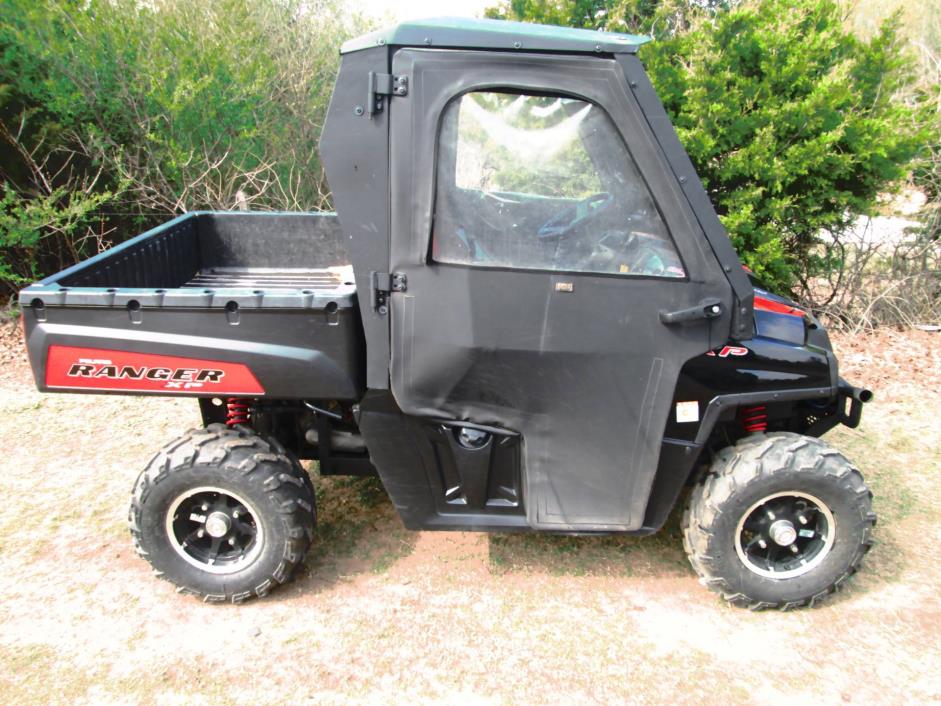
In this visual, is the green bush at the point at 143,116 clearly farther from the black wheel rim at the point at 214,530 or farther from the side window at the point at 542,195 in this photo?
the side window at the point at 542,195

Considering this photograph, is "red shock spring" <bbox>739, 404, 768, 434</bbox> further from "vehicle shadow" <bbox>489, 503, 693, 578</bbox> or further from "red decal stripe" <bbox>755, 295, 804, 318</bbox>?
"vehicle shadow" <bbox>489, 503, 693, 578</bbox>

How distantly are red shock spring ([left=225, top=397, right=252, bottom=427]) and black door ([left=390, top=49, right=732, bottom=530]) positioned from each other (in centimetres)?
83

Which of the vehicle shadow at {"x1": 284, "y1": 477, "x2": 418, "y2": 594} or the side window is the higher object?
the side window

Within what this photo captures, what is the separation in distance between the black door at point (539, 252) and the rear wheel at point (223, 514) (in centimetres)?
66

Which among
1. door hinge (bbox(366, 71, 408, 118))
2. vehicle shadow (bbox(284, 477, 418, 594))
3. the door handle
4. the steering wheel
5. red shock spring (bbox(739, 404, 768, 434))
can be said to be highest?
door hinge (bbox(366, 71, 408, 118))

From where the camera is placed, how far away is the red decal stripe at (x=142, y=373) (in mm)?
2645

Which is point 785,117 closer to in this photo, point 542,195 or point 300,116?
point 542,195

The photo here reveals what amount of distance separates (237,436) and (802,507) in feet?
7.46

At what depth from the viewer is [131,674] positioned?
2.62 m

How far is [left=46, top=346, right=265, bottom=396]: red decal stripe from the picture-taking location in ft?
8.68

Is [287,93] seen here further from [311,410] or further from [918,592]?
[918,592]

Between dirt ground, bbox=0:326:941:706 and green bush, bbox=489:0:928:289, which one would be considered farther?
green bush, bbox=489:0:928:289

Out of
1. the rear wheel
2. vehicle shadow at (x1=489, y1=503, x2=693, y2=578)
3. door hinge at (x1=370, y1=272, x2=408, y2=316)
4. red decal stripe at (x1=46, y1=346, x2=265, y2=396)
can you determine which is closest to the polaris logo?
red decal stripe at (x1=46, y1=346, x2=265, y2=396)

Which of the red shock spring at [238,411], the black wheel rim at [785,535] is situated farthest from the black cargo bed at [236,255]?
the black wheel rim at [785,535]
